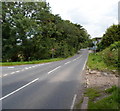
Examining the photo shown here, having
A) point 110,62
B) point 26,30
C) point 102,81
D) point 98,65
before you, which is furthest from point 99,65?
point 26,30

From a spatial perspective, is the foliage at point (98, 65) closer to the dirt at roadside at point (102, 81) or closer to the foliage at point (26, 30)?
the dirt at roadside at point (102, 81)

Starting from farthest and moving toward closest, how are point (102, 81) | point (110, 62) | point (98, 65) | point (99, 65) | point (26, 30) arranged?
point (26, 30)
point (98, 65)
point (99, 65)
point (110, 62)
point (102, 81)

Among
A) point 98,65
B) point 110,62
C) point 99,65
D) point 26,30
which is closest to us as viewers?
point 110,62

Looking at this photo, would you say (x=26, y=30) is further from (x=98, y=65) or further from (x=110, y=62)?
(x=110, y=62)

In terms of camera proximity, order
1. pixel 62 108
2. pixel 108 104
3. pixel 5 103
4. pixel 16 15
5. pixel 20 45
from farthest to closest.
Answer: pixel 20 45, pixel 16 15, pixel 5 103, pixel 62 108, pixel 108 104

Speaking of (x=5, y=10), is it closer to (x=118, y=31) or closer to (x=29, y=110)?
(x=118, y=31)

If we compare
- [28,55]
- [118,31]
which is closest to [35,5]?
[28,55]

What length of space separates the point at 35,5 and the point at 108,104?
35.9 m

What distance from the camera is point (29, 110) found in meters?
6.14

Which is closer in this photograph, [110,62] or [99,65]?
[110,62]

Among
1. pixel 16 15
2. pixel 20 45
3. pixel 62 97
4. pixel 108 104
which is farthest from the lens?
pixel 20 45

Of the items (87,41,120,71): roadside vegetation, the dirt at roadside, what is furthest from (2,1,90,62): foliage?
the dirt at roadside

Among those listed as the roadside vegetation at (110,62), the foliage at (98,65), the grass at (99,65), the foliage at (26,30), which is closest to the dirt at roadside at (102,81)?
the roadside vegetation at (110,62)

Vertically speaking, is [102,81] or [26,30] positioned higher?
[26,30]
